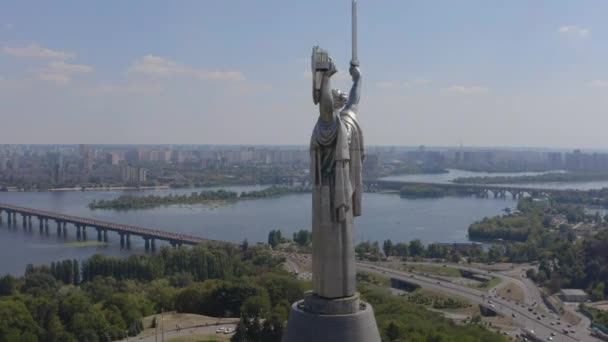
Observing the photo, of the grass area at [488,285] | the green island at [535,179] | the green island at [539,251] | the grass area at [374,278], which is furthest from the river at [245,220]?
the green island at [535,179]

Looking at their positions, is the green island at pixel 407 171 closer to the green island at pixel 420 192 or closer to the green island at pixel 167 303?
the green island at pixel 420 192

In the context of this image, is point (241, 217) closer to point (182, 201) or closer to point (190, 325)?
point (182, 201)

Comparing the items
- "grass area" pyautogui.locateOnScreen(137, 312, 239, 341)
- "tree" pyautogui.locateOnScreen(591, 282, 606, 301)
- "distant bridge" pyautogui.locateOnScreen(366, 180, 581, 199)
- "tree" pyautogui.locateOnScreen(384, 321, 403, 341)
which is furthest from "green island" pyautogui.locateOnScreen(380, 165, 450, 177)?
"tree" pyautogui.locateOnScreen(384, 321, 403, 341)

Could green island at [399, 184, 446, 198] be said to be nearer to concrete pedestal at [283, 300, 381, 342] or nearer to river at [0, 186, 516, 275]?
river at [0, 186, 516, 275]

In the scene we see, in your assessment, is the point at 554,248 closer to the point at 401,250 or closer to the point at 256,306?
the point at 401,250

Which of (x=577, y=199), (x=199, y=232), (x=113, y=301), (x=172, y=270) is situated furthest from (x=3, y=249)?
(x=577, y=199)

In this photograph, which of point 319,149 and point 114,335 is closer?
point 319,149

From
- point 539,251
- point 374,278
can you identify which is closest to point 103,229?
point 374,278
